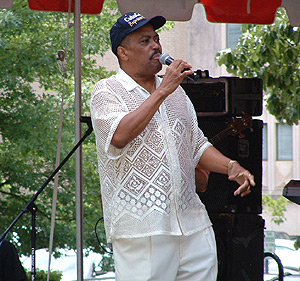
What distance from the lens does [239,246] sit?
13.5 ft

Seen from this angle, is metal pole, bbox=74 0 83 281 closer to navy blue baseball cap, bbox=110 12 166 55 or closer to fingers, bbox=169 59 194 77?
navy blue baseball cap, bbox=110 12 166 55

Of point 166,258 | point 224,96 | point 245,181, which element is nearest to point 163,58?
point 245,181

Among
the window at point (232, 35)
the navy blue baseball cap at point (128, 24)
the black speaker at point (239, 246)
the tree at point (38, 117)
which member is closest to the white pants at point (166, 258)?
the navy blue baseball cap at point (128, 24)

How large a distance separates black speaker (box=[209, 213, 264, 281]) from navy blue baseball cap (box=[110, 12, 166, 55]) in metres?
1.99

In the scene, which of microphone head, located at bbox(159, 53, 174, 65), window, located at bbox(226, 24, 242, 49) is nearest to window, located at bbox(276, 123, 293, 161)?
window, located at bbox(226, 24, 242, 49)

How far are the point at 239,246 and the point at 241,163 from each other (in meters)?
0.55

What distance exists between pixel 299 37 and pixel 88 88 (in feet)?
13.5

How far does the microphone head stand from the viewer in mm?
2272

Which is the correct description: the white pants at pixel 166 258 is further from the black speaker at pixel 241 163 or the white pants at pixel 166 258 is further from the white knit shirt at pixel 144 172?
the black speaker at pixel 241 163

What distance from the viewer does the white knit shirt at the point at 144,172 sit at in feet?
7.31

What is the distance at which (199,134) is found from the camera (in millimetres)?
2537

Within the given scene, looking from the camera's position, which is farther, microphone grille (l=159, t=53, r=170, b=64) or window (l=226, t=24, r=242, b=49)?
window (l=226, t=24, r=242, b=49)

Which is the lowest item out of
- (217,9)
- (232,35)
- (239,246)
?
(239,246)

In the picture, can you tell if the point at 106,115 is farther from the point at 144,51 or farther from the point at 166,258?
the point at 166,258
